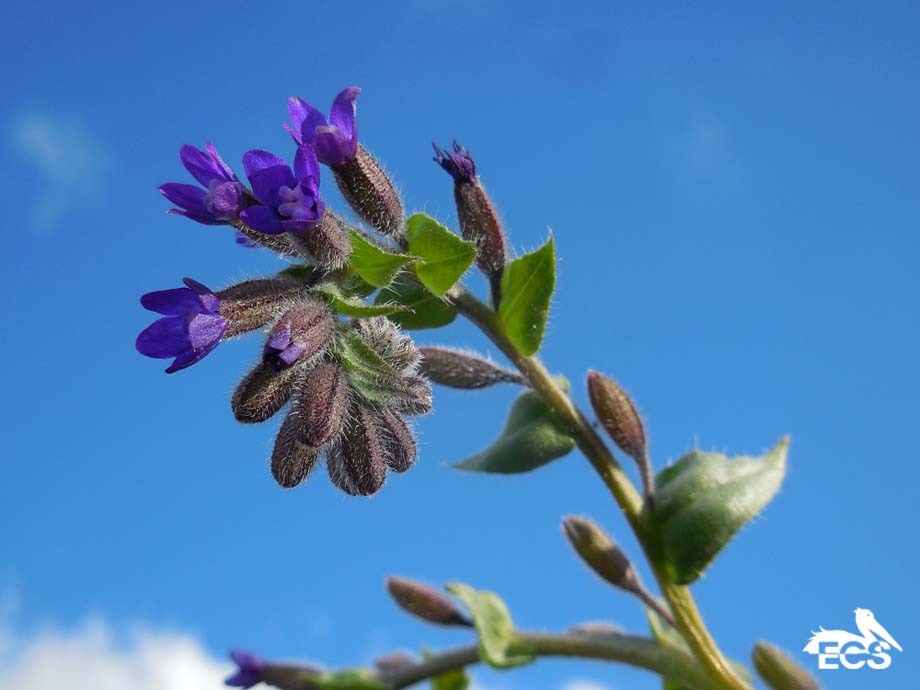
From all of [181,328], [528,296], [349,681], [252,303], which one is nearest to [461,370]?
[528,296]

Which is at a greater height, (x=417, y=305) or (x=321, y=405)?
(x=417, y=305)

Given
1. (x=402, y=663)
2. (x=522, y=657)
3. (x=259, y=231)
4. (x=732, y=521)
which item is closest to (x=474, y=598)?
(x=522, y=657)

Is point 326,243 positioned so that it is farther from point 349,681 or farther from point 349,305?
point 349,681

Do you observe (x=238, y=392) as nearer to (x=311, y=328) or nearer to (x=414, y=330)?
(x=311, y=328)

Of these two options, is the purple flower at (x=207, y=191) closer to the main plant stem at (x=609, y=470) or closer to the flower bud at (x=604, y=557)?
the main plant stem at (x=609, y=470)

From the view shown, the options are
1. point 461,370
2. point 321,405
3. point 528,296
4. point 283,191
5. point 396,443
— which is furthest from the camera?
point 461,370

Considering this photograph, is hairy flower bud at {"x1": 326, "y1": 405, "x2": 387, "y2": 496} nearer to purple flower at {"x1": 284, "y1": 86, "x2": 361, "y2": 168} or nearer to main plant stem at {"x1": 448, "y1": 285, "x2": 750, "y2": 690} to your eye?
main plant stem at {"x1": 448, "y1": 285, "x2": 750, "y2": 690}
